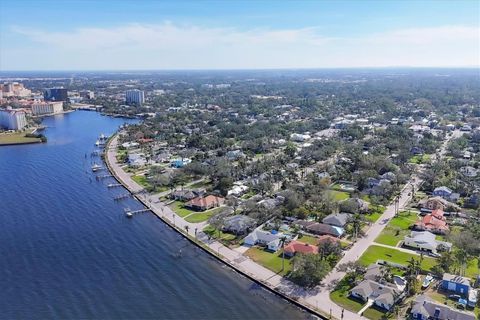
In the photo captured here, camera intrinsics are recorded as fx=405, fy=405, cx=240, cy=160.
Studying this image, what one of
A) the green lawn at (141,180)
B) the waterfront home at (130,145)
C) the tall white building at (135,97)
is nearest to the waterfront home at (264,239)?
the green lawn at (141,180)

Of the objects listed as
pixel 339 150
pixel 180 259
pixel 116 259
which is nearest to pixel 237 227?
pixel 180 259

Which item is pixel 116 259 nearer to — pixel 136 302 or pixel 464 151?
pixel 136 302

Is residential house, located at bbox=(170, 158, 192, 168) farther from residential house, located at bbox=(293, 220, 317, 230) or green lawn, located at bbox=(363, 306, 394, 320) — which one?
green lawn, located at bbox=(363, 306, 394, 320)

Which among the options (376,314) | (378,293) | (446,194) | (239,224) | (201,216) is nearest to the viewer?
(376,314)

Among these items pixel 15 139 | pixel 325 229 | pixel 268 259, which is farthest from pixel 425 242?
pixel 15 139

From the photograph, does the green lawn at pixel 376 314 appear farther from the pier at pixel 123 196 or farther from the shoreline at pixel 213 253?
the pier at pixel 123 196

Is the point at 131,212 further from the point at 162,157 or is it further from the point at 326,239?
the point at 162,157

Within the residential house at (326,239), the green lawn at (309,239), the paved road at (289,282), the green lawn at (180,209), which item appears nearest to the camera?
the paved road at (289,282)

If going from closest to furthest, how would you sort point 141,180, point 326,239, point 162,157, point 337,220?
point 326,239
point 337,220
point 141,180
point 162,157
